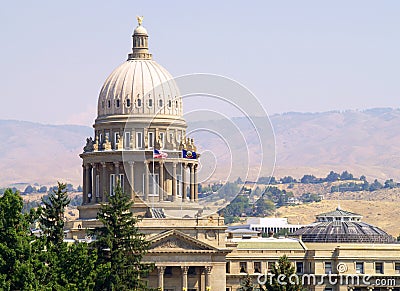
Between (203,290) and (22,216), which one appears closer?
(22,216)

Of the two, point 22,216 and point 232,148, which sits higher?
point 232,148

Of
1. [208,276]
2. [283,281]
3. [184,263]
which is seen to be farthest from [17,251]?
[208,276]

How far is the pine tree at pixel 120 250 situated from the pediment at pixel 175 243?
2786 centimetres

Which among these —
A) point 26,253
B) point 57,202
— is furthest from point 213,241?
point 26,253

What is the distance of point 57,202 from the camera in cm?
16638

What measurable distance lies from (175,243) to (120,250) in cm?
4044

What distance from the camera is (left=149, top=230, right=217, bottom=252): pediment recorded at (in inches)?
7662

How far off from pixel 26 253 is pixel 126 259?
99.8ft

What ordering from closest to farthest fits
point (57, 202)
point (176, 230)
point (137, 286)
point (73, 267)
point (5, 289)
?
point (5, 289) → point (73, 267) → point (137, 286) → point (57, 202) → point (176, 230)

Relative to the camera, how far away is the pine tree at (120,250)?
15150 centimetres

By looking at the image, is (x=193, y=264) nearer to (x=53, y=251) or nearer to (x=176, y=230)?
(x=176, y=230)

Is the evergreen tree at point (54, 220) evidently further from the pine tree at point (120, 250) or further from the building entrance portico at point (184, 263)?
the building entrance portico at point (184, 263)

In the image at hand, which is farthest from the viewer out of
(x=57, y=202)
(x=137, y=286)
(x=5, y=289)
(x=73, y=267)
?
(x=57, y=202)

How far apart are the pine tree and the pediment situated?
2786cm
